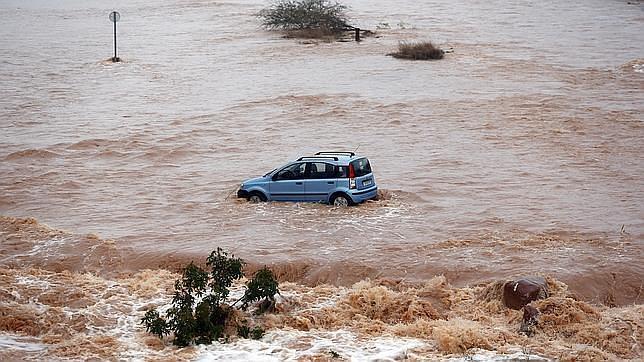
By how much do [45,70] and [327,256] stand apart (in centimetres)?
2894

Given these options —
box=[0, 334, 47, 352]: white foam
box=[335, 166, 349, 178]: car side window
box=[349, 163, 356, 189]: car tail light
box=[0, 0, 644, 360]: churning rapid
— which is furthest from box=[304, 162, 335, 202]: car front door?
box=[0, 334, 47, 352]: white foam

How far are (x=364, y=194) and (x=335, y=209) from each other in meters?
0.75

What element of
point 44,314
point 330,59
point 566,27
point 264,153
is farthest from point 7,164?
point 566,27

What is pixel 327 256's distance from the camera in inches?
657

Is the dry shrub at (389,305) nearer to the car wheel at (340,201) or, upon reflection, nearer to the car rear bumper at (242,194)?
the car wheel at (340,201)

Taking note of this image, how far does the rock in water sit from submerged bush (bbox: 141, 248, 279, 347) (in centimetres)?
378

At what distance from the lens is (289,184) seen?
19.6m

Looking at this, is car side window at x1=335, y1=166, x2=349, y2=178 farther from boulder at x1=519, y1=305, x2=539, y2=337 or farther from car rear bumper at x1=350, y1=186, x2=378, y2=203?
boulder at x1=519, y1=305, x2=539, y2=337

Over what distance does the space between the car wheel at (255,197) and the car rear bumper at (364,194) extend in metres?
2.22

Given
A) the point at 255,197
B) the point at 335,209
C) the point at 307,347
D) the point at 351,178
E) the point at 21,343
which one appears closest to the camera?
the point at 307,347

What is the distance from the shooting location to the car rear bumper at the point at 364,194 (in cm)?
1911

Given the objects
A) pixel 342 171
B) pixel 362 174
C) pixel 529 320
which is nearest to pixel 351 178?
pixel 342 171

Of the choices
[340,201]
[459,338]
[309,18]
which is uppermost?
[309,18]

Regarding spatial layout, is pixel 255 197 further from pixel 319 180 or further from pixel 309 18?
pixel 309 18
